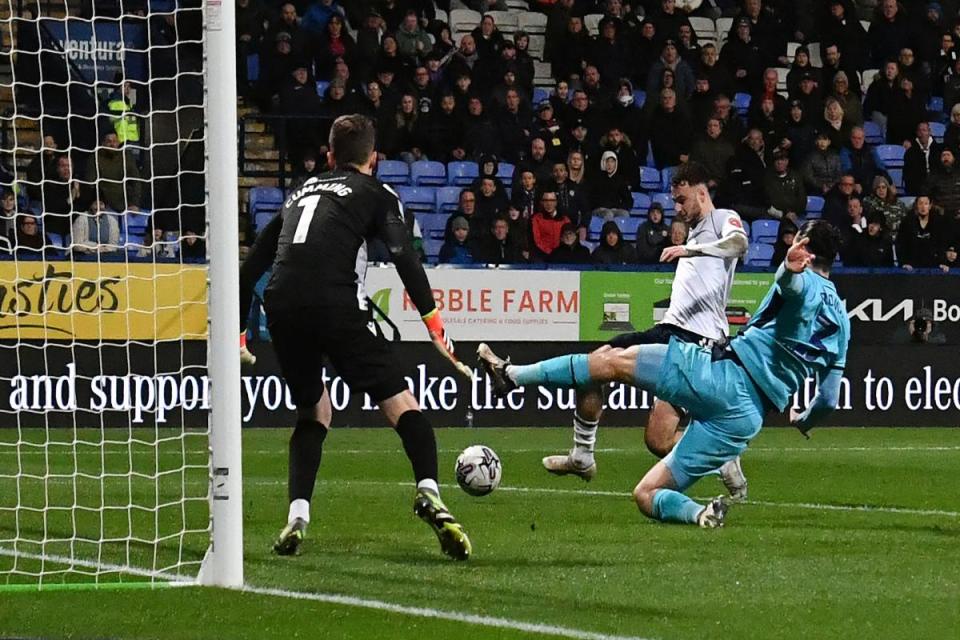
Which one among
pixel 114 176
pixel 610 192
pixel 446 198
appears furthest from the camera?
pixel 610 192

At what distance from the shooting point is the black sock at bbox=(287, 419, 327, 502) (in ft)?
25.5

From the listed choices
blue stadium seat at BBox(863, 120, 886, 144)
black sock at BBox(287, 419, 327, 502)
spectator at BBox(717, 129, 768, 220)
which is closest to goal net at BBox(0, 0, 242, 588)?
black sock at BBox(287, 419, 327, 502)

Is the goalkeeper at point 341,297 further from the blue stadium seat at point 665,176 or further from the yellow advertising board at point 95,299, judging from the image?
the blue stadium seat at point 665,176

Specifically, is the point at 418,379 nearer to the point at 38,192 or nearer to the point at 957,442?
the point at 38,192

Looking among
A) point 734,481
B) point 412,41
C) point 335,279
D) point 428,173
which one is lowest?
point 734,481

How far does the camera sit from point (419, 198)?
18719 mm

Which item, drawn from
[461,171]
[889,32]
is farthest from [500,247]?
[889,32]

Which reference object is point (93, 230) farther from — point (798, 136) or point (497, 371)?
point (798, 136)

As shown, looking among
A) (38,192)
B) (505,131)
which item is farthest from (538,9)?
(38,192)

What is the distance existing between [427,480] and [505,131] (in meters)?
11.9

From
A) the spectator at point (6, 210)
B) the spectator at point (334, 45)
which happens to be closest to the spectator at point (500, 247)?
the spectator at point (334, 45)

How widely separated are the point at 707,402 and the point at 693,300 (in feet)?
5.46

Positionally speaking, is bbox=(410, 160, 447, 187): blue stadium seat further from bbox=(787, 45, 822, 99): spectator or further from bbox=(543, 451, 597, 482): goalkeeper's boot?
bbox=(543, 451, 597, 482): goalkeeper's boot

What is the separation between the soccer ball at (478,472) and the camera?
28.9ft
